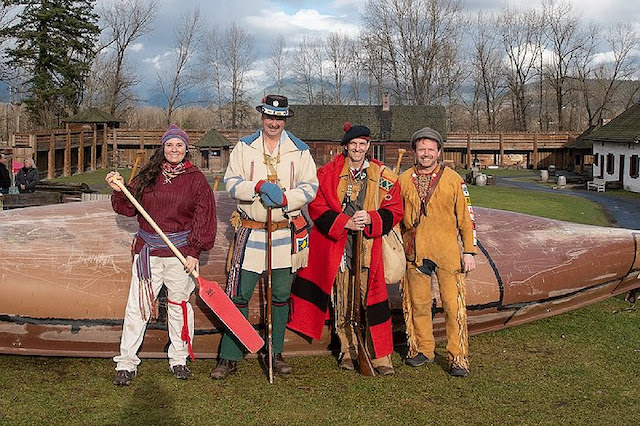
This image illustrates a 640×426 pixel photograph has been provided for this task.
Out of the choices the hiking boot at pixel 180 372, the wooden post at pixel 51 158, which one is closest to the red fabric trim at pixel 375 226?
the hiking boot at pixel 180 372

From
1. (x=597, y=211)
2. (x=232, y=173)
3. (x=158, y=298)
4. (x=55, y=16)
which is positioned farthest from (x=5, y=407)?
(x=55, y=16)

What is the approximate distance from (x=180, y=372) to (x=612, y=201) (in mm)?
22103

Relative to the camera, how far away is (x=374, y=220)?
14.2ft

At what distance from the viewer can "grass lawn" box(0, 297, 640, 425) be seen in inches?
154

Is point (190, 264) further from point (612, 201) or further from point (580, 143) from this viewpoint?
point (580, 143)

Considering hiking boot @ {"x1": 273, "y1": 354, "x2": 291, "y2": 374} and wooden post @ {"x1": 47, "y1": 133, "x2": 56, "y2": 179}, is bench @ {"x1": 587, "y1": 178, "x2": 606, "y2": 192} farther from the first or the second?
hiking boot @ {"x1": 273, "y1": 354, "x2": 291, "y2": 374}

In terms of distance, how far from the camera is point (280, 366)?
15.0 feet

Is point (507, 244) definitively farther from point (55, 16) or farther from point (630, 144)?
point (55, 16)

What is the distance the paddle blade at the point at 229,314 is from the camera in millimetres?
4242

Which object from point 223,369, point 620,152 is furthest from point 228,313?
point 620,152

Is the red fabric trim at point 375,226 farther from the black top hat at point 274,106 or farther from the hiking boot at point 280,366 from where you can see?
the hiking boot at point 280,366

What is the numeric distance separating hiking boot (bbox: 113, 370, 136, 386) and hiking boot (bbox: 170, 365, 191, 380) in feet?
0.98

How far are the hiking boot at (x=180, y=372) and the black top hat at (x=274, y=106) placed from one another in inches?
75.8

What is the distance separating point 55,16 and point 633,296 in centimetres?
3793
